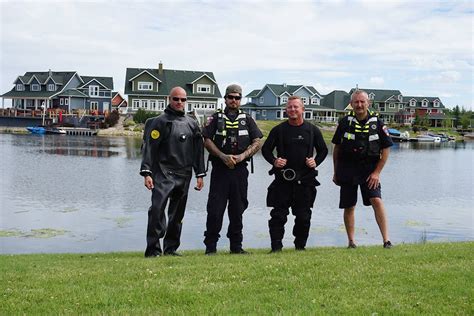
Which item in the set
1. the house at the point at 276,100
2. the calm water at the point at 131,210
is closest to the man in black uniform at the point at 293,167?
the calm water at the point at 131,210

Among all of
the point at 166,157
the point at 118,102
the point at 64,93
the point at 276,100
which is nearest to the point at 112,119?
the point at 64,93

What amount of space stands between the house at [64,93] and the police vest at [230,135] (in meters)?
85.7

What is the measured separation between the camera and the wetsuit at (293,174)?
9.73 m

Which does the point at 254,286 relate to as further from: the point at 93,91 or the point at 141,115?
the point at 93,91

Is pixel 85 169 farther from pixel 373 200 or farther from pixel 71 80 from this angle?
pixel 71 80

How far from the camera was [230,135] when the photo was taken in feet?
31.9

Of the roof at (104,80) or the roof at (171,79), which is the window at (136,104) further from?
the roof at (104,80)

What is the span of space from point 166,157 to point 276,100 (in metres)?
99.0

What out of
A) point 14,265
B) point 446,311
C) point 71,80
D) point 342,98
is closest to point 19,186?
point 14,265

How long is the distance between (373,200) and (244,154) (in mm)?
2241

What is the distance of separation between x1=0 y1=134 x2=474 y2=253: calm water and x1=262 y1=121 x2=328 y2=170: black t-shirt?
20.0 ft

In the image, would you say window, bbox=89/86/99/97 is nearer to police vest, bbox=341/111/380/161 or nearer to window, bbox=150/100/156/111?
window, bbox=150/100/156/111

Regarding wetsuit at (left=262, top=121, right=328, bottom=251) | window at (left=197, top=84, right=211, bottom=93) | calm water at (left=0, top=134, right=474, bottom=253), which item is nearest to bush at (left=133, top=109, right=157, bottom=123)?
window at (left=197, top=84, right=211, bottom=93)

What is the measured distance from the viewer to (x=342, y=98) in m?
118
